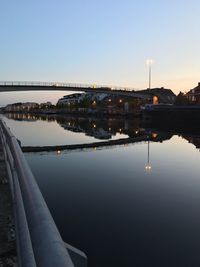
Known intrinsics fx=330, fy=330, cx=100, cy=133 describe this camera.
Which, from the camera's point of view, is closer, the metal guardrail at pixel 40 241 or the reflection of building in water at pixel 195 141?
the metal guardrail at pixel 40 241

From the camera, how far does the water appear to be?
30.7 feet

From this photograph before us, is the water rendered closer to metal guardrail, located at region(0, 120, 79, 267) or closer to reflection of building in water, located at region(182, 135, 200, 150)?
metal guardrail, located at region(0, 120, 79, 267)

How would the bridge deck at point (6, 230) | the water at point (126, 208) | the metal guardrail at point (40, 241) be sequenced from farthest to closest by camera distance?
the water at point (126, 208) → the bridge deck at point (6, 230) → the metal guardrail at point (40, 241)

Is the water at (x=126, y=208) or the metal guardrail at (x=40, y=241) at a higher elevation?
the metal guardrail at (x=40, y=241)

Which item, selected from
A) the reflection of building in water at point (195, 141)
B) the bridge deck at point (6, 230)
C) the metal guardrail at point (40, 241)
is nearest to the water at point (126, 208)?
the bridge deck at point (6, 230)

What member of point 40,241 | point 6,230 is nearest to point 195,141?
point 6,230

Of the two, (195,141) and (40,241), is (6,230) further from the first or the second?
(195,141)

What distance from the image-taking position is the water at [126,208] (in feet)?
30.7

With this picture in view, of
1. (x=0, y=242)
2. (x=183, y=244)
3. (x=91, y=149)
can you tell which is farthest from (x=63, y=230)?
(x=91, y=149)

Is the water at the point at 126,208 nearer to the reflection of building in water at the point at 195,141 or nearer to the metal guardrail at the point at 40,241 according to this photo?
the metal guardrail at the point at 40,241

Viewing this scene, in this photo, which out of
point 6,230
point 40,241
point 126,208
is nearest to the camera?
point 40,241

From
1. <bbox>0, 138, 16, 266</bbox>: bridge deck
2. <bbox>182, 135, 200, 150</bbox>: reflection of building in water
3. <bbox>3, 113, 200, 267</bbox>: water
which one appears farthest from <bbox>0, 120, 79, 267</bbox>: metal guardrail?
<bbox>182, 135, 200, 150</bbox>: reflection of building in water

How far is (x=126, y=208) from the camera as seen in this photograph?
13.3 meters

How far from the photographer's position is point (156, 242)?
998 cm
